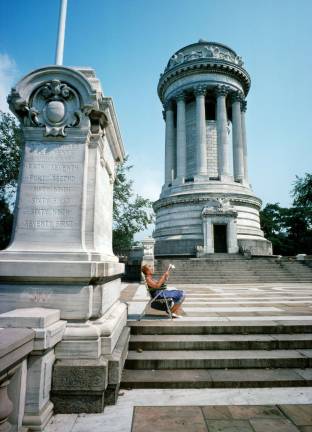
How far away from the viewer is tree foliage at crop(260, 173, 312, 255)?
44.5 meters

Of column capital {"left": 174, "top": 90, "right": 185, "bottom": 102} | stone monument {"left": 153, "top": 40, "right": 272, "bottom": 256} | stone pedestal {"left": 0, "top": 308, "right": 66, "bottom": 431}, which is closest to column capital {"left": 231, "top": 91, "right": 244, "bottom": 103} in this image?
stone monument {"left": 153, "top": 40, "right": 272, "bottom": 256}

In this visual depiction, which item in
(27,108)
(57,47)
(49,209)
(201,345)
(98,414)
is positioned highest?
(57,47)

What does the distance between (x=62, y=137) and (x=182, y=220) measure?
2898 cm

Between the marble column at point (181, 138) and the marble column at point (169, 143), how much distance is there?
1692 mm

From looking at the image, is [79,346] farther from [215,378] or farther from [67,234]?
[215,378]

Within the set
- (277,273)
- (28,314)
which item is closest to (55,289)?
(28,314)

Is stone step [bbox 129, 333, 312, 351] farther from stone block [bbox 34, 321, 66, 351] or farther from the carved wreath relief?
the carved wreath relief

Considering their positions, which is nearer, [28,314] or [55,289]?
[28,314]

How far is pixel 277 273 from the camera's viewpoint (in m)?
21.9

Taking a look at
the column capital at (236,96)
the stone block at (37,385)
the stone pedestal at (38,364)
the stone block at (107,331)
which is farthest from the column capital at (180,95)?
the stone block at (37,385)

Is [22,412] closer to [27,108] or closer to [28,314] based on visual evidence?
[28,314]

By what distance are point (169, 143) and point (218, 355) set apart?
117 ft

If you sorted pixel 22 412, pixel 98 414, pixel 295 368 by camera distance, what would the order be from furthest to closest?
pixel 295 368, pixel 98 414, pixel 22 412

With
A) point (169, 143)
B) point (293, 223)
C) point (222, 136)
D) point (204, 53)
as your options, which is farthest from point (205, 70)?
point (293, 223)
